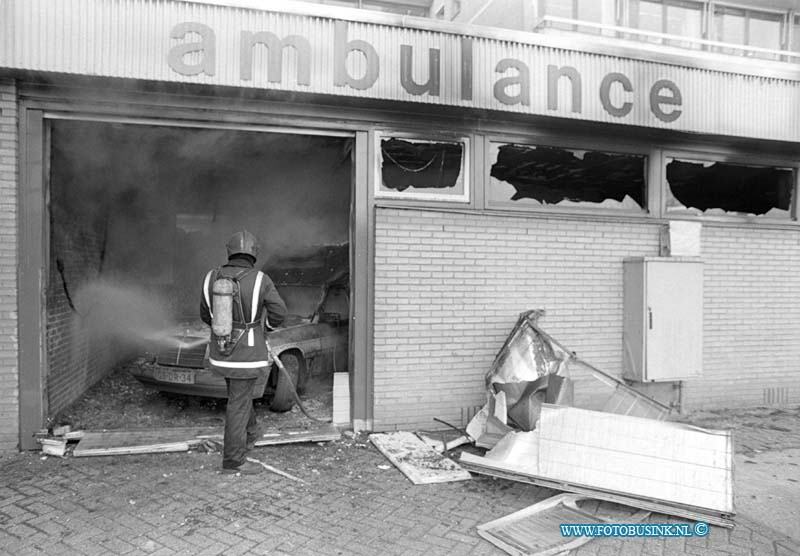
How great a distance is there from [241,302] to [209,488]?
1425 mm

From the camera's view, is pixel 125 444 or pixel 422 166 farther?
pixel 422 166

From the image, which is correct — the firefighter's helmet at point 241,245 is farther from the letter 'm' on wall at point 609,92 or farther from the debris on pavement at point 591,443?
the letter 'm' on wall at point 609,92

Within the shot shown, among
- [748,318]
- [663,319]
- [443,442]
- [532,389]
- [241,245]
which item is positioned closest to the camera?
[241,245]

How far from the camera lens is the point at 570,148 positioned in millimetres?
6285

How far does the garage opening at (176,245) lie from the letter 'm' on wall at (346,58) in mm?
915

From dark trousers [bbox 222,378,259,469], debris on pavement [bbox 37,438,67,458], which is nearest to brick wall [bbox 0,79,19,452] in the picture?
debris on pavement [bbox 37,438,67,458]

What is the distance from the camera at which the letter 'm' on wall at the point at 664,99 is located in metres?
6.03

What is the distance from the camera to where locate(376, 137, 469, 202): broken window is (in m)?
5.73

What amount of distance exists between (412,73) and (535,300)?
2.67 meters

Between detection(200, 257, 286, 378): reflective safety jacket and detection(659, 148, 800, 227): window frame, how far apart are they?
15.4 ft

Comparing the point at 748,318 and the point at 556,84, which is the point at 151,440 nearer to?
the point at 556,84

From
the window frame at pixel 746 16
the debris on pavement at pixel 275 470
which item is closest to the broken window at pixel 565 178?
the debris on pavement at pixel 275 470

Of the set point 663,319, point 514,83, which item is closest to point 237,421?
point 514,83

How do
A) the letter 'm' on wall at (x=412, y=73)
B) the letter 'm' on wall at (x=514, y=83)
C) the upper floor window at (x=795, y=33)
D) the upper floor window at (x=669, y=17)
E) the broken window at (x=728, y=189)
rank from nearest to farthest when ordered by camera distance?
the letter 'm' on wall at (x=412, y=73), the letter 'm' on wall at (x=514, y=83), the broken window at (x=728, y=189), the upper floor window at (x=669, y=17), the upper floor window at (x=795, y=33)
